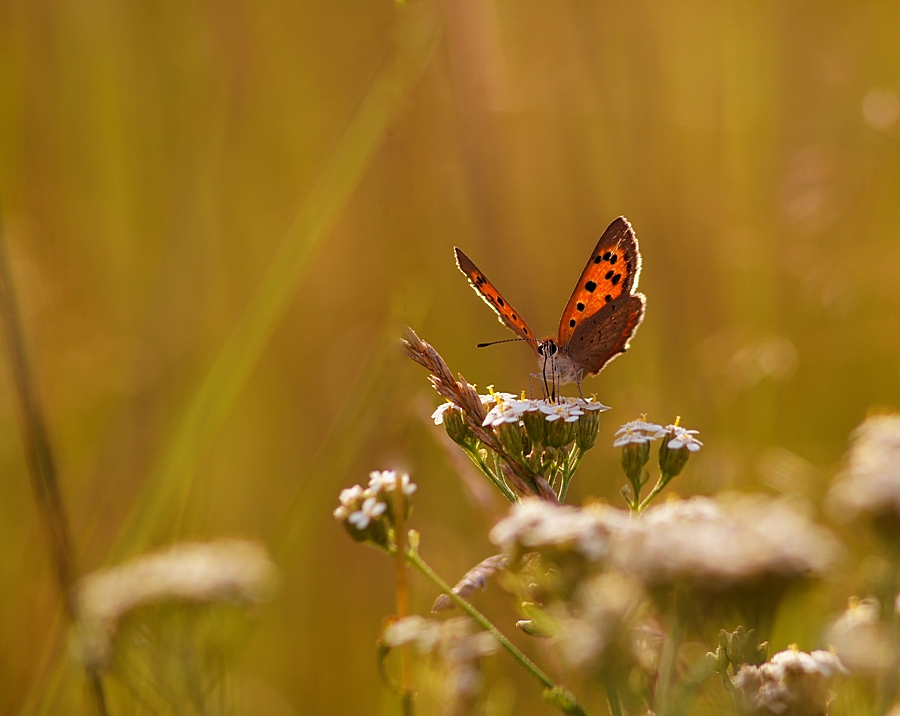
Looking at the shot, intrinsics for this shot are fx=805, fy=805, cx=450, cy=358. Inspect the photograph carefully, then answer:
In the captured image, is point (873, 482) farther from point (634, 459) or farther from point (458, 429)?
point (458, 429)

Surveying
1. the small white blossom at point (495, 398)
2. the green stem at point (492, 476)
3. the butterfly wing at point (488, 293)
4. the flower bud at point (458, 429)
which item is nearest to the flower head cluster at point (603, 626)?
the green stem at point (492, 476)

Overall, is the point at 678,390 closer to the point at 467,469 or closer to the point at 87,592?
the point at 467,469

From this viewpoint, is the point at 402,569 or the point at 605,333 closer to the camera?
the point at 402,569

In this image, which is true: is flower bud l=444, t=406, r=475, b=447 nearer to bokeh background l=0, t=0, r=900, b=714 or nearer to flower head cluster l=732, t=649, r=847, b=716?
bokeh background l=0, t=0, r=900, b=714

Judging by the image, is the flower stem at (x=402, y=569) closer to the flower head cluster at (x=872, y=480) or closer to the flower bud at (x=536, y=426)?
the flower bud at (x=536, y=426)

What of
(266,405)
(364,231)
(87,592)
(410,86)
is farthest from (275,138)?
(87,592)

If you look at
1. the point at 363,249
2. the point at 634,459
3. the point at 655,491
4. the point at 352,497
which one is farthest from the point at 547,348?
the point at 363,249

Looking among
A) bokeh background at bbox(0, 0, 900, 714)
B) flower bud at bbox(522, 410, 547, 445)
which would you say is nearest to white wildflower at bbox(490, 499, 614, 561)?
flower bud at bbox(522, 410, 547, 445)
